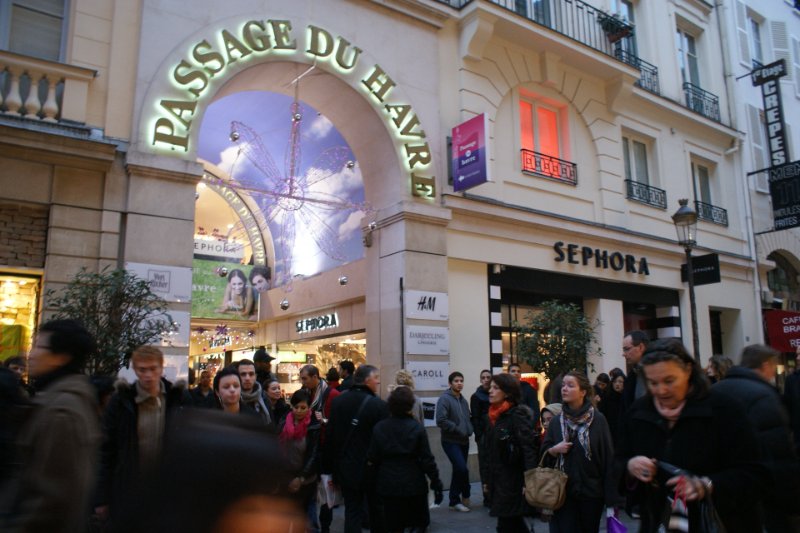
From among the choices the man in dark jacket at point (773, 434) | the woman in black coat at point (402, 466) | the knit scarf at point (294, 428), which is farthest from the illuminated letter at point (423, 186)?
the man in dark jacket at point (773, 434)

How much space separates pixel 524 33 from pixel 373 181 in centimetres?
424

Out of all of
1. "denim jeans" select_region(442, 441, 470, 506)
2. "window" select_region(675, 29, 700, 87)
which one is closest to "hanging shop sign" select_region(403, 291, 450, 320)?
"denim jeans" select_region(442, 441, 470, 506)

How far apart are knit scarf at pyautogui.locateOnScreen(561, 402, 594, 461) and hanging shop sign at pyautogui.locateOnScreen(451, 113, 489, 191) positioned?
6.20 m

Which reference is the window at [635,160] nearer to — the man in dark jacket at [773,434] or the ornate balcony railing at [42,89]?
the ornate balcony railing at [42,89]

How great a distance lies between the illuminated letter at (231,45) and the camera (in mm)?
9883

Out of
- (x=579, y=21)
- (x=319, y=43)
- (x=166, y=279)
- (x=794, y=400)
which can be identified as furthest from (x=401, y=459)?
(x=579, y=21)

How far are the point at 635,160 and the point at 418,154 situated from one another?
7.01 m

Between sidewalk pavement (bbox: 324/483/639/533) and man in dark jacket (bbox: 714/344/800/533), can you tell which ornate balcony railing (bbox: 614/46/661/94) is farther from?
man in dark jacket (bbox: 714/344/800/533)

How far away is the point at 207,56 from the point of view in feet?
31.7

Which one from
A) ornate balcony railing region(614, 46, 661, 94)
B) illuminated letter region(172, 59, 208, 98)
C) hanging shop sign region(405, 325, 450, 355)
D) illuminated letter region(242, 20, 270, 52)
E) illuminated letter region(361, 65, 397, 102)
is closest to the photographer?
illuminated letter region(172, 59, 208, 98)

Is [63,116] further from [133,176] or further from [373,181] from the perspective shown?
[373,181]

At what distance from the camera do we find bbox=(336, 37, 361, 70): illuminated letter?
36.2 feet

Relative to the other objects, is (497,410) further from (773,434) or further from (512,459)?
(773,434)

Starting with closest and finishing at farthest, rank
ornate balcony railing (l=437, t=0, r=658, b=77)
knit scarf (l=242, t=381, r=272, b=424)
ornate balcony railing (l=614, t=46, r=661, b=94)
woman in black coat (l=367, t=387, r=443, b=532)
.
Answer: woman in black coat (l=367, t=387, r=443, b=532) < knit scarf (l=242, t=381, r=272, b=424) < ornate balcony railing (l=437, t=0, r=658, b=77) < ornate balcony railing (l=614, t=46, r=661, b=94)
